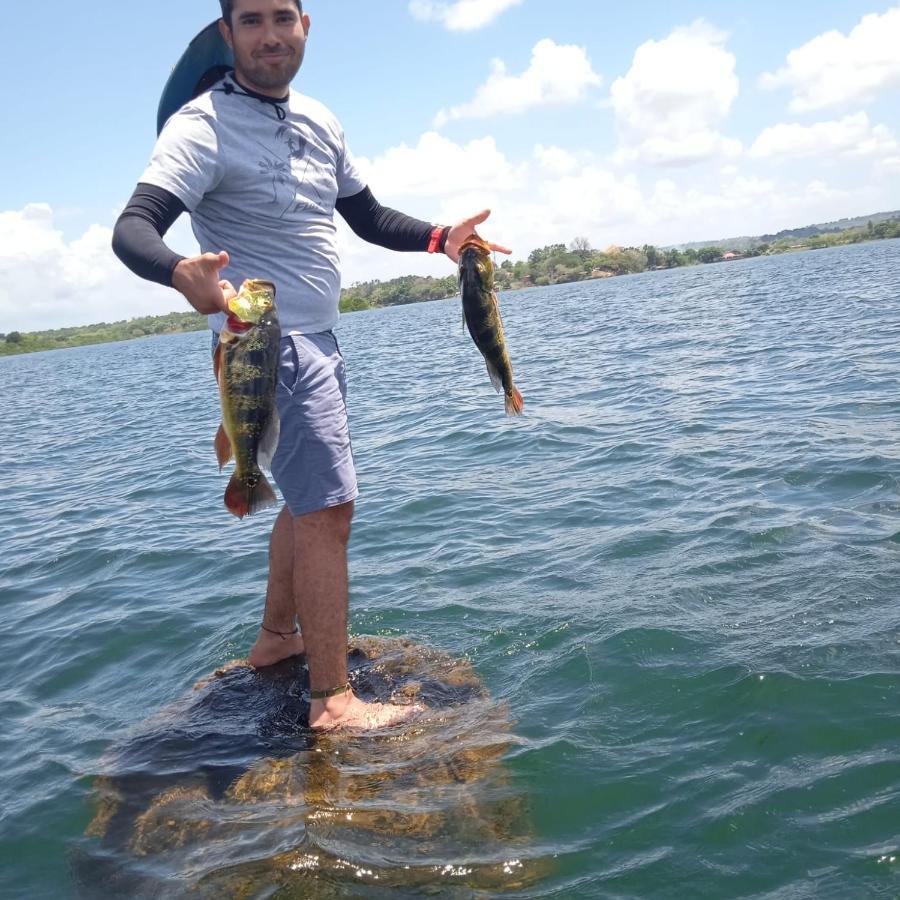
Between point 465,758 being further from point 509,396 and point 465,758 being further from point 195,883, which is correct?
point 509,396

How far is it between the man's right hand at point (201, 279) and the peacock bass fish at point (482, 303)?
4.94ft

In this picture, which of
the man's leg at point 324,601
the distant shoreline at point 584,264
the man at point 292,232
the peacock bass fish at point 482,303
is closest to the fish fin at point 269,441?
the man at point 292,232

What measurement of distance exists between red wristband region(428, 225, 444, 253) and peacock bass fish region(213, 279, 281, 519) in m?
1.50

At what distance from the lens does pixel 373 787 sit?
4148mm

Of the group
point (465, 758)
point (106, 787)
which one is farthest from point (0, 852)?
point (465, 758)

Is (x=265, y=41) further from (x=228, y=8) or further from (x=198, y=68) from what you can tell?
(x=198, y=68)

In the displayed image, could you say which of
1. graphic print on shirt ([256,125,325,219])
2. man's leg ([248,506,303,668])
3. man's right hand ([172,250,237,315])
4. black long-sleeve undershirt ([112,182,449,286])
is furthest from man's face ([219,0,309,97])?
man's leg ([248,506,303,668])

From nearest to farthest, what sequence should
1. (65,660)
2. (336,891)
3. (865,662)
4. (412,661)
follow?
(336,891), (865,662), (412,661), (65,660)

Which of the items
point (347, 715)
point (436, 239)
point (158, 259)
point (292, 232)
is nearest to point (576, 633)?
point (347, 715)

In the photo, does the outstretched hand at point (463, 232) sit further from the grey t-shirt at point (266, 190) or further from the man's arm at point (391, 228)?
the grey t-shirt at point (266, 190)

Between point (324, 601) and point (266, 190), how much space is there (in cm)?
217

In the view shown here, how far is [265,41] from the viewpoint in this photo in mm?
4113

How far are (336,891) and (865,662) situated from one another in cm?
309

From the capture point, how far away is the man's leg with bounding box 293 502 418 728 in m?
4.51
